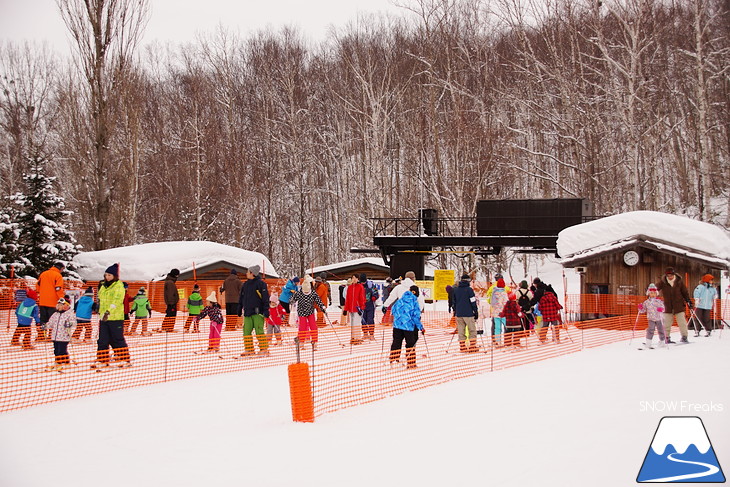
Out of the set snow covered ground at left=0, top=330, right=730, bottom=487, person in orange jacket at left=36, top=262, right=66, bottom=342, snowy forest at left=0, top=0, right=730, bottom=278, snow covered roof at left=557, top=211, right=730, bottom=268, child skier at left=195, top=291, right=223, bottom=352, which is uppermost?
snowy forest at left=0, top=0, right=730, bottom=278

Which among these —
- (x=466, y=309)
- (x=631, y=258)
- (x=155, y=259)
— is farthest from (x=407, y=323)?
(x=155, y=259)

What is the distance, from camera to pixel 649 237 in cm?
2203

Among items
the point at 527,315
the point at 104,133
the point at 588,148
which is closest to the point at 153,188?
the point at 104,133

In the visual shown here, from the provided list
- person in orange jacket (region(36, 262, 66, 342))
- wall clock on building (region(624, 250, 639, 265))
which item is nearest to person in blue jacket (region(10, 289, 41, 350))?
person in orange jacket (region(36, 262, 66, 342))

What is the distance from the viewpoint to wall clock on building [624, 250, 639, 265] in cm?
2227

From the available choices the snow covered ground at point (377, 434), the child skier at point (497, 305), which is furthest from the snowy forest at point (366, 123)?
the snow covered ground at point (377, 434)

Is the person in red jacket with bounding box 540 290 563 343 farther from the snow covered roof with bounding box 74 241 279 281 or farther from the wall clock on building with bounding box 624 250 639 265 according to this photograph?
the snow covered roof with bounding box 74 241 279 281

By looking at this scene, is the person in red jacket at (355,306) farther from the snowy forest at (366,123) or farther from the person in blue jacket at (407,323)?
the snowy forest at (366,123)

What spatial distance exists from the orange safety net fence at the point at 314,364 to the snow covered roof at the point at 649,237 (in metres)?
2.86

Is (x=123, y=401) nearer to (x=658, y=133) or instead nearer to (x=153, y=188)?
(x=658, y=133)

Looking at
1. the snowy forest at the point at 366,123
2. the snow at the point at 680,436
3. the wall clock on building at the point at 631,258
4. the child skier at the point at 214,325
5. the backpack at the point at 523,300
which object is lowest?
the snow at the point at 680,436

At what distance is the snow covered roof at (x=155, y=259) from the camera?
1176 inches

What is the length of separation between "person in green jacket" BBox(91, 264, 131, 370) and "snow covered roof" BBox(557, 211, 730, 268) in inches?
589

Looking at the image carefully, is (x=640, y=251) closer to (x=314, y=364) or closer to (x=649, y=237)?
(x=649, y=237)
